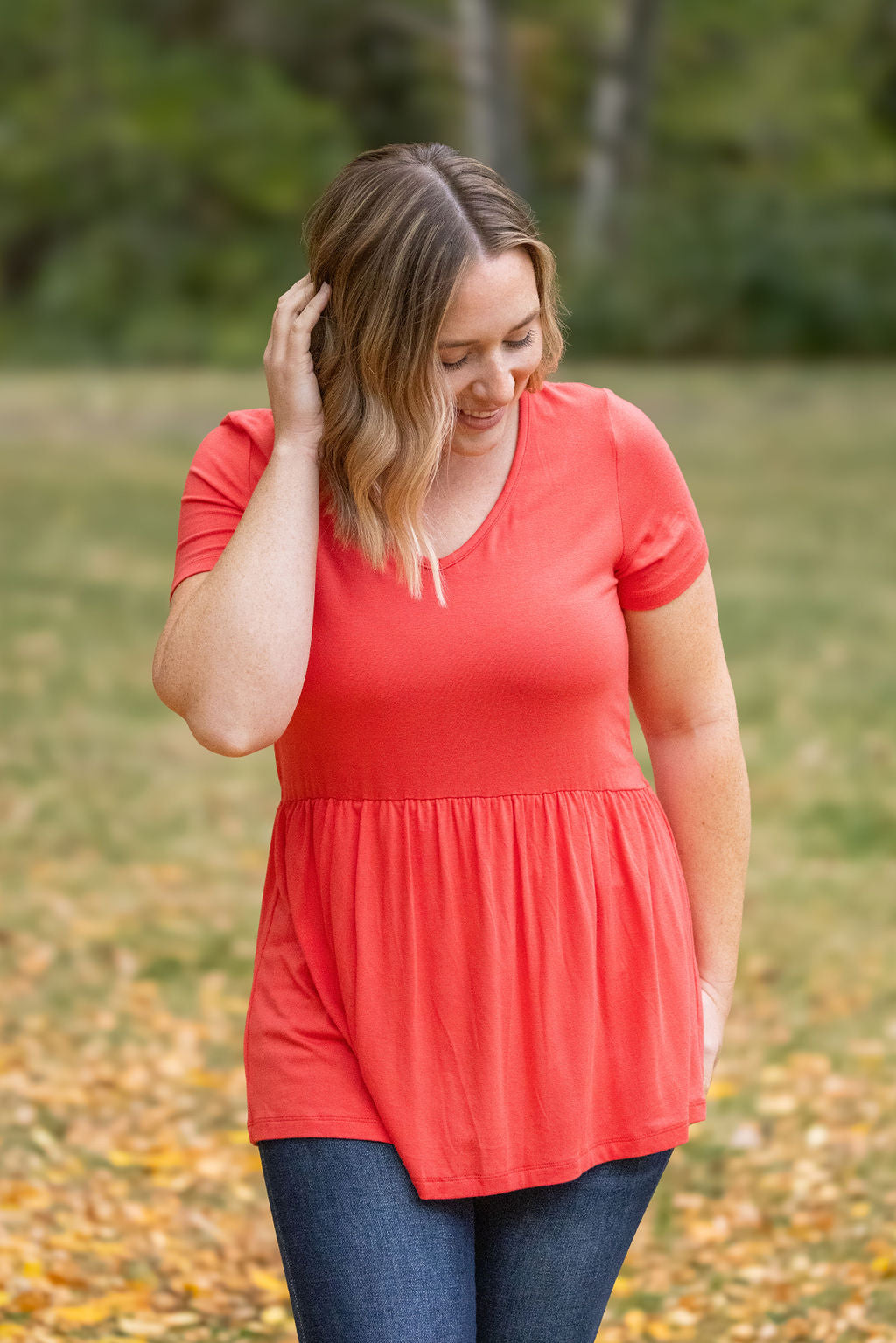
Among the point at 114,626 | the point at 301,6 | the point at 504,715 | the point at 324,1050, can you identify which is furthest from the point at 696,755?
the point at 301,6

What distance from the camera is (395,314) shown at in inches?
83.0

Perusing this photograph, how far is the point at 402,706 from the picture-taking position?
213 centimetres

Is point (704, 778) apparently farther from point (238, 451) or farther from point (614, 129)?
point (614, 129)

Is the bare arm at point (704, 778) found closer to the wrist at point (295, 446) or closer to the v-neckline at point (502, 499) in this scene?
the v-neckline at point (502, 499)

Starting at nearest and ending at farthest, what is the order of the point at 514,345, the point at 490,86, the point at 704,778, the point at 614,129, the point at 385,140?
1. the point at 514,345
2. the point at 704,778
3. the point at 490,86
4. the point at 614,129
5. the point at 385,140

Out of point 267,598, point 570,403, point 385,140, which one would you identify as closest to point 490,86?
point 385,140

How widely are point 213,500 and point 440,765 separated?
447mm

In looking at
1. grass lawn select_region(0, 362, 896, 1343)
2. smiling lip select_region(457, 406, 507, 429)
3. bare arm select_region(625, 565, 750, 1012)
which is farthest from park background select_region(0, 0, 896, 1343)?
smiling lip select_region(457, 406, 507, 429)

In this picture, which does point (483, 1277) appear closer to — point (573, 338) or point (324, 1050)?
point (324, 1050)

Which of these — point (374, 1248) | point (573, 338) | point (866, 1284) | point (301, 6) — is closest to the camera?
point (374, 1248)

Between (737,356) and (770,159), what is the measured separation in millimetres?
6549

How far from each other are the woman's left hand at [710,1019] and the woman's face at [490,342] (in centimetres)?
83

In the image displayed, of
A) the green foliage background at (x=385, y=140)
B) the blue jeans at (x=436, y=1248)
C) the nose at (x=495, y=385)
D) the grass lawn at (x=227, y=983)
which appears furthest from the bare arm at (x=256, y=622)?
the green foliage background at (x=385, y=140)

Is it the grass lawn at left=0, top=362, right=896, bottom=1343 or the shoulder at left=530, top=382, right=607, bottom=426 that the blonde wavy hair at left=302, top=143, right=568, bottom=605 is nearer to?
the shoulder at left=530, top=382, right=607, bottom=426
